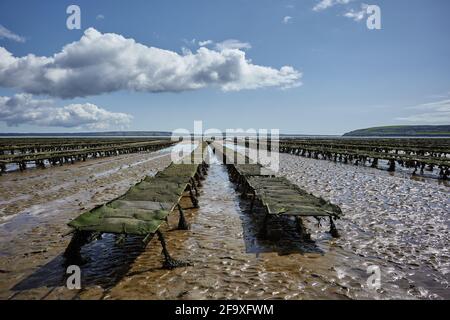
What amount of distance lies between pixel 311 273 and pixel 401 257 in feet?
8.13

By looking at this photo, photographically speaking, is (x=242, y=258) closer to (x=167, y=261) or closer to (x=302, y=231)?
(x=167, y=261)

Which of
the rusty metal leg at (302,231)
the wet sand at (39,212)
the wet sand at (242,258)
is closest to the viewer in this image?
the wet sand at (242,258)

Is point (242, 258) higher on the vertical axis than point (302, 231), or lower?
lower

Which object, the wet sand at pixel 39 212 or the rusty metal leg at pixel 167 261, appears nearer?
the rusty metal leg at pixel 167 261

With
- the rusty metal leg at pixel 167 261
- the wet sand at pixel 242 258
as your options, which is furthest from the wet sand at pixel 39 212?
the rusty metal leg at pixel 167 261

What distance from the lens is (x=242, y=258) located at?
6977mm

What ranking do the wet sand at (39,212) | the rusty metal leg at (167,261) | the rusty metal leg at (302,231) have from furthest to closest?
the rusty metal leg at (302,231)
the wet sand at (39,212)
the rusty metal leg at (167,261)

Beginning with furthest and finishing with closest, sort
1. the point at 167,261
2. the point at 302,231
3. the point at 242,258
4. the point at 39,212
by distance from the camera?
the point at 39,212, the point at 302,231, the point at 242,258, the point at 167,261

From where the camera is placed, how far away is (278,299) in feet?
17.0

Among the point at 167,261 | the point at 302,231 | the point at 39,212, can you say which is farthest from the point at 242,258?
the point at 39,212

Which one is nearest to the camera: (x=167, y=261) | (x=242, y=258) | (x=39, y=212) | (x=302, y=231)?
(x=167, y=261)

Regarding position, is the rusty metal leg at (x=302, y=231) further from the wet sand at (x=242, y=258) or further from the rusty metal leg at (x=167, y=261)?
the rusty metal leg at (x=167, y=261)

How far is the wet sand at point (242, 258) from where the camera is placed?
5461 mm
